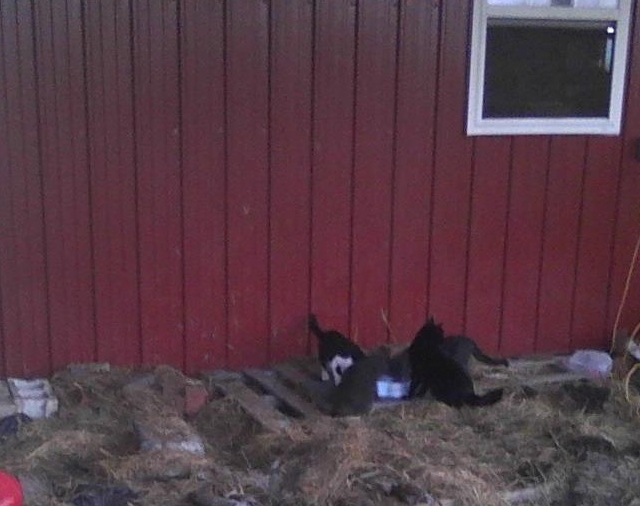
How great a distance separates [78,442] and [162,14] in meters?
1.96

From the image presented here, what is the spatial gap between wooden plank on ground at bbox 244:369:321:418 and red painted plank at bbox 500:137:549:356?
136 centimetres

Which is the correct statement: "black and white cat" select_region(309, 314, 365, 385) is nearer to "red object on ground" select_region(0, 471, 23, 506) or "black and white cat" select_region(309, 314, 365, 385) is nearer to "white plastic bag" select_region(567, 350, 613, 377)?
"white plastic bag" select_region(567, 350, 613, 377)

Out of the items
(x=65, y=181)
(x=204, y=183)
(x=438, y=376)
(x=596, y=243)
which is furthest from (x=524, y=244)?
(x=65, y=181)

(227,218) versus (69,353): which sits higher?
(227,218)

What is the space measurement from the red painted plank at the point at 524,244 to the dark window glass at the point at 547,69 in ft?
0.65

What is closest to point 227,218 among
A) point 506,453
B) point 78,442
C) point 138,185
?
point 138,185

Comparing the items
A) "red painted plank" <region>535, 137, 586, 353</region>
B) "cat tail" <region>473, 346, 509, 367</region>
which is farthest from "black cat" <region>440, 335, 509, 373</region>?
"red painted plank" <region>535, 137, 586, 353</region>

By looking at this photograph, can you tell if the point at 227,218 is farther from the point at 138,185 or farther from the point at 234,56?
the point at 234,56

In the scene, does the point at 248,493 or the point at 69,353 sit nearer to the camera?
the point at 248,493

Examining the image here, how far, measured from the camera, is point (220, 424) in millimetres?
4512

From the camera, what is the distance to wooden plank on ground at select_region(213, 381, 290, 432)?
434cm

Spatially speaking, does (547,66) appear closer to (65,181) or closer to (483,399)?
(483,399)

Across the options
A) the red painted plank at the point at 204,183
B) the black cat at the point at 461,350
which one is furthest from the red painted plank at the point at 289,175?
the black cat at the point at 461,350

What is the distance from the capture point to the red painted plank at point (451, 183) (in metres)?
5.04
